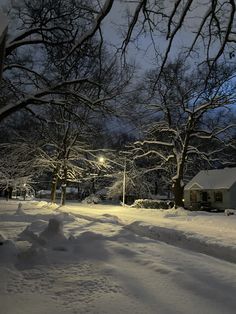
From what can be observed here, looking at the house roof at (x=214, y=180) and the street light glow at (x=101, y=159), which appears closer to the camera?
the street light glow at (x=101, y=159)

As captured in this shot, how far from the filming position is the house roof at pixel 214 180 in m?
49.2

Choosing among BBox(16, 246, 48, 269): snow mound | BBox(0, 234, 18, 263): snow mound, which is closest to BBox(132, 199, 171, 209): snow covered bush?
BBox(0, 234, 18, 263): snow mound

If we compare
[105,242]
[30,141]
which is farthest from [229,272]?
[30,141]

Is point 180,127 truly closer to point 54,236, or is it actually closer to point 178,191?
point 178,191

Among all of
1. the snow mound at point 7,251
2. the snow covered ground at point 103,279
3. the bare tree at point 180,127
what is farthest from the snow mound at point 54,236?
the bare tree at point 180,127

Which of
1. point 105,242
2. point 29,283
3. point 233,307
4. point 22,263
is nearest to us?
point 233,307

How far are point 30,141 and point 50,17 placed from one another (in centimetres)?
2539

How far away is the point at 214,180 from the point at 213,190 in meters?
1.67

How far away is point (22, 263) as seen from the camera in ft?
27.0

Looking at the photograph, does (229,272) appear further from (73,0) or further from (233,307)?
(73,0)

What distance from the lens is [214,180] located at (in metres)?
51.7

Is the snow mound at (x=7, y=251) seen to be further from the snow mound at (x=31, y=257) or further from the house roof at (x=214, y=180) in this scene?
the house roof at (x=214, y=180)

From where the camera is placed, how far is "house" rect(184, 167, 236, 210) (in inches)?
1900

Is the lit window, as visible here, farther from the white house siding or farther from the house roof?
the house roof
